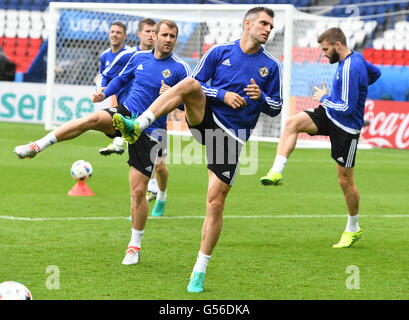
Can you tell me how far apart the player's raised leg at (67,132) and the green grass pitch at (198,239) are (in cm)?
94

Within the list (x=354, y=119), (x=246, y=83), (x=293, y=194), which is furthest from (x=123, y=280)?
(x=293, y=194)

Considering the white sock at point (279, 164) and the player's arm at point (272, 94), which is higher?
the player's arm at point (272, 94)

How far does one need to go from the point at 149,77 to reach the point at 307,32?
13131 millimetres

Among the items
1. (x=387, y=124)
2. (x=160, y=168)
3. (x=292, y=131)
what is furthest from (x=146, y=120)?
(x=387, y=124)

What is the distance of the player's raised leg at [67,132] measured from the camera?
590cm

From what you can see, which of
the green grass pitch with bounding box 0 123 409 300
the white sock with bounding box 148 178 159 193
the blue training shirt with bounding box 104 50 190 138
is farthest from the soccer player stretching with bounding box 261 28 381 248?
the white sock with bounding box 148 178 159 193

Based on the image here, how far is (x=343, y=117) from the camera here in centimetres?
779

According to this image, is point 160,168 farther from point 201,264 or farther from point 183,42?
point 183,42

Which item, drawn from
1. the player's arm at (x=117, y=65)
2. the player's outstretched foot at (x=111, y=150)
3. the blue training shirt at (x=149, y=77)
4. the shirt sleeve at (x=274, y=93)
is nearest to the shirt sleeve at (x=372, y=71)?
the blue training shirt at (x=149, y=77)

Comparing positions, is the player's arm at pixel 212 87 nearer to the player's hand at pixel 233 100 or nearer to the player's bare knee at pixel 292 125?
the player's hand at pixel 233 100

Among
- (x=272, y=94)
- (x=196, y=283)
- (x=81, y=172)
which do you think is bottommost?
(x=81, y=172)

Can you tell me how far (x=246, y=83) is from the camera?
5.97m

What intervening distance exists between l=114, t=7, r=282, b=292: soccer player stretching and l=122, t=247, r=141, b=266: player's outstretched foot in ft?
3.08

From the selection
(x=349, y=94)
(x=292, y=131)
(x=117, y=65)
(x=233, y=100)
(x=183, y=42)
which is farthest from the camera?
(x=183, y=42)
